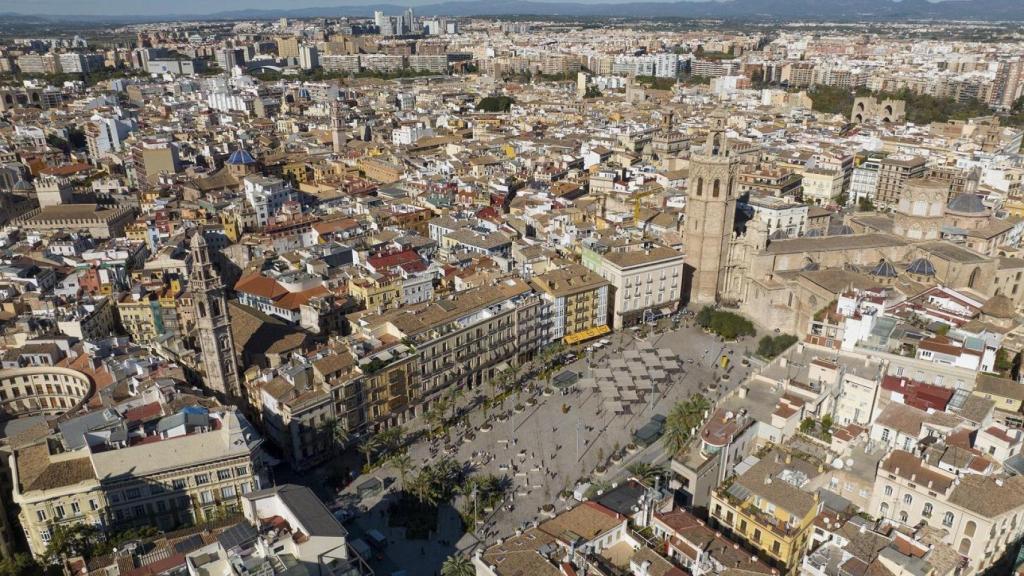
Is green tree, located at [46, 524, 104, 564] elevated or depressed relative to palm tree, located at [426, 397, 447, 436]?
elevated

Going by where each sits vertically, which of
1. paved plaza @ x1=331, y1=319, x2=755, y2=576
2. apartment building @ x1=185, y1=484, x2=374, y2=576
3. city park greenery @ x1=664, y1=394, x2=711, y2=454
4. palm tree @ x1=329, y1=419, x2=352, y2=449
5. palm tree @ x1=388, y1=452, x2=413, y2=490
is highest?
apartment building @ x1=185, y1=484, x2=374, y2=576

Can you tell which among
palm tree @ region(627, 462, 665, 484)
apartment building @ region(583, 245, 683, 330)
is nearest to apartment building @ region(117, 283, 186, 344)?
apartment building @ region(583, 245, 683, 330)

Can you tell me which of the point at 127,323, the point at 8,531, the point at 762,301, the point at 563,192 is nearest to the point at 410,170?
the point at 563,192

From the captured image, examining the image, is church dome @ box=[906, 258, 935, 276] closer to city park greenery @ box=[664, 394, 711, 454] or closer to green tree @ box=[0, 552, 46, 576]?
city park greenery @ box=[664, 394, 711, 454]

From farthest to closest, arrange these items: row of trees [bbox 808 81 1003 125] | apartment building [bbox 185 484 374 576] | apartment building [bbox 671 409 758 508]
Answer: row of trees [bbox 808 81 1003 125] < apartment building [bbox 671 409 758 508] < apartment building [bbox 185 484 374 576]

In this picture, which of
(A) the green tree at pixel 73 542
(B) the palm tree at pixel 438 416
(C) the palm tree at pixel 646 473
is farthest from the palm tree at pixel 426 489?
(A) the green tree at pixel 73 542

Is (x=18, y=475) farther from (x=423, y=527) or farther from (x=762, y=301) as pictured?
(x=762, y=301)

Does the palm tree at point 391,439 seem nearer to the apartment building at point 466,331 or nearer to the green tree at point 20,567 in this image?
the apartment building at point 466,331

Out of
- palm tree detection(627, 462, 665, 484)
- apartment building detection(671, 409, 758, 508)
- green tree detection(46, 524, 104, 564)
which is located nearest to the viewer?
green tree detection(46, 524, 104, 564)
